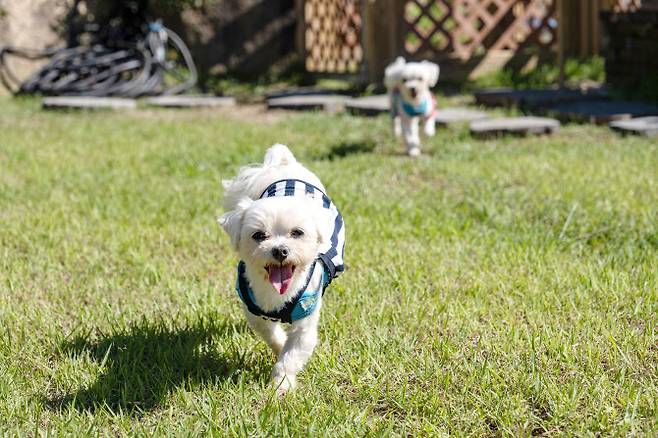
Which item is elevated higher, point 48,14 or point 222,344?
point 48,14

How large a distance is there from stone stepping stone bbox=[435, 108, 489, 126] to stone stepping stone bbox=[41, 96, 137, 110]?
3.77 m

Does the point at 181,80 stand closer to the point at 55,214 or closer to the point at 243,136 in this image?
the point at 243,136

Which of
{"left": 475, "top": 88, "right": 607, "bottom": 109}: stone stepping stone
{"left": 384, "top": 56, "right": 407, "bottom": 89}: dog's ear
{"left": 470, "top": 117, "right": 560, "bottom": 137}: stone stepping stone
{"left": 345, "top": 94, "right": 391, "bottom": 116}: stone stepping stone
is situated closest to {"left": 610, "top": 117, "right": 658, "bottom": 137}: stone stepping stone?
{"left": 470, "top": 117, "right": 560, "bottom": 137}: stone stepping stone

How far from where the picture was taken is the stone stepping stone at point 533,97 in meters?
9.62

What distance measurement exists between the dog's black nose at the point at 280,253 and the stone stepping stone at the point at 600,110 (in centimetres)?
635

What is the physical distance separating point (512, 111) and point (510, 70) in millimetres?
3483

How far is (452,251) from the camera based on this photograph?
448 cm

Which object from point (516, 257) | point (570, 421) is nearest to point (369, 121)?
point (516, 257)

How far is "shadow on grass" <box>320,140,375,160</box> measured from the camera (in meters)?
7.21

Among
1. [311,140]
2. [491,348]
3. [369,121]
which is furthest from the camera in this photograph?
[369,121]

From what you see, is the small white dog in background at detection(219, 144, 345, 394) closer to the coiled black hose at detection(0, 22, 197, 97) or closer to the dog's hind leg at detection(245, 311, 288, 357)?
the dog's hind leg at detection(245, 311, 288, 357)

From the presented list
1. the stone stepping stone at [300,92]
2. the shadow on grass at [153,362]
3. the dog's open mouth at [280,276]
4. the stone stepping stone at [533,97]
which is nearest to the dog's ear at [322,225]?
the dog's open mouth at [280,276]

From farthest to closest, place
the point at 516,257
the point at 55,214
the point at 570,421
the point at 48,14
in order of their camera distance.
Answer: the point at 48,14, the point at 55,214, the point at 516,257, the point at 570,421

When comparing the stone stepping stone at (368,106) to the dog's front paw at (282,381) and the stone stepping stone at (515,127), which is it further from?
the dog's front paw at (282,381)
